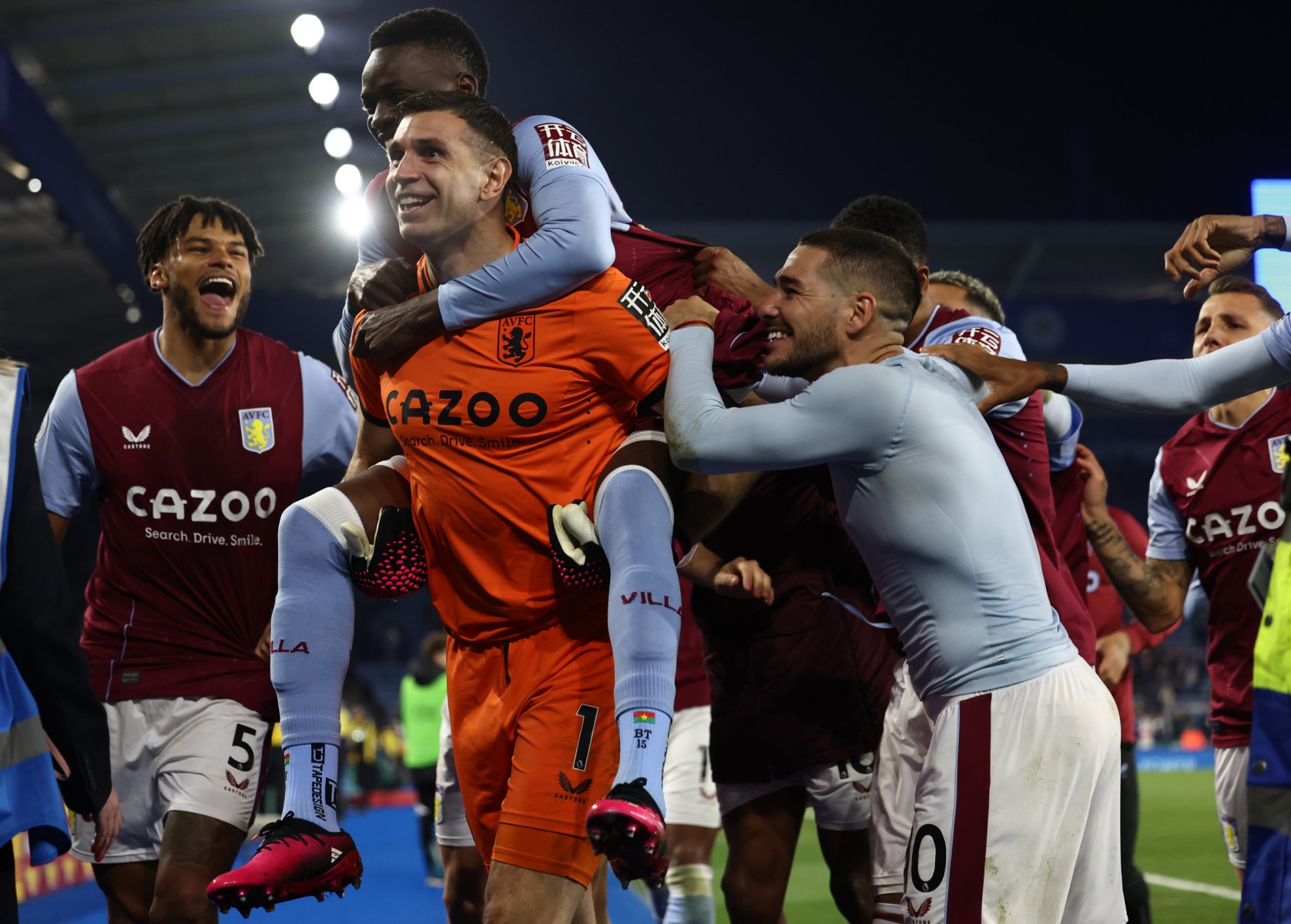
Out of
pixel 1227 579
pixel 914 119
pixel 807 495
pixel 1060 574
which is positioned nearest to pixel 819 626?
pixel 807 495

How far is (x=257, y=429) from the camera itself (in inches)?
187

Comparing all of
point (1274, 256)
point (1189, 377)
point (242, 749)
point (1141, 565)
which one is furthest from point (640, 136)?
point (1189, 377)

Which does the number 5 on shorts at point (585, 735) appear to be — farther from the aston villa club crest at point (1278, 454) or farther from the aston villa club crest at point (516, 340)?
the aston villa club crest at point (1278, 454)

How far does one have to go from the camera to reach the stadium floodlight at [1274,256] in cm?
613

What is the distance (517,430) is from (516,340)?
22 cm

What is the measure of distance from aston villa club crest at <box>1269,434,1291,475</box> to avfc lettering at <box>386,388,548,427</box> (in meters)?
3.53

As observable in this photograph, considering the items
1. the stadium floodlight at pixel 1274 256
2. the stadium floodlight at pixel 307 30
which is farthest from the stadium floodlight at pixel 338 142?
the stadium floodlight at pixel 1274 256

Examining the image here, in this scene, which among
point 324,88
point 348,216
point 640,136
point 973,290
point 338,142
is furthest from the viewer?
point 640,136

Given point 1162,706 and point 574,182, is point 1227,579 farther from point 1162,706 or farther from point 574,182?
point 1162,706

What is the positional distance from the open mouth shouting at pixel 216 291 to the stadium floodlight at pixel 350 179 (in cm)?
1118

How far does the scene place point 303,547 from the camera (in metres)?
3.21

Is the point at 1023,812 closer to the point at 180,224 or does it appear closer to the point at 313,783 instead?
the point at 313,783

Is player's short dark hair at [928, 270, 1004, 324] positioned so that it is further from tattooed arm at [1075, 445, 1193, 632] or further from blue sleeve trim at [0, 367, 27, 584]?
blue sleeve trim at [0, 367, 27, 584]

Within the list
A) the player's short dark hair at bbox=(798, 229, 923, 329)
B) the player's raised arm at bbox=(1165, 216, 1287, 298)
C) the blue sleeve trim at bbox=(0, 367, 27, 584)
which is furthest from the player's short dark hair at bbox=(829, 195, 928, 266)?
the blue sleeve trim at bbox=(0, 367, 27, 584)
